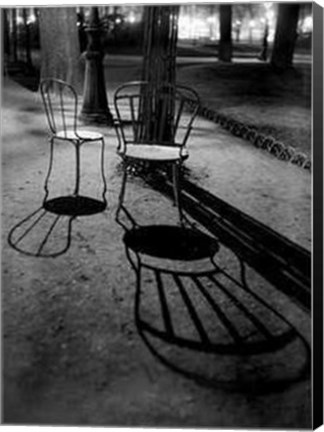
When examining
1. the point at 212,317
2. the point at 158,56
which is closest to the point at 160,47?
the point at 158,56

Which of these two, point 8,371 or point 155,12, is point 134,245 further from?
point 155,12

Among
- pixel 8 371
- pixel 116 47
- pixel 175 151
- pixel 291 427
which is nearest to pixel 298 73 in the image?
pixel 175 151

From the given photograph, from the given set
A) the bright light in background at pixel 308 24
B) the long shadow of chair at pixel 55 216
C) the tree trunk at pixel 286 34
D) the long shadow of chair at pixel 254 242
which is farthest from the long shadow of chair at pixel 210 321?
the bright light in background at pixel 308 24

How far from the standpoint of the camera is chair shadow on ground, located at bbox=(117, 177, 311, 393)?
2453mm

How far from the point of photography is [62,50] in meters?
5.39

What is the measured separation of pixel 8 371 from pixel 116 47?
19.4ft

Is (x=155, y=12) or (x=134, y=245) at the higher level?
(x=155, y=12)

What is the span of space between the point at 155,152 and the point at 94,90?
2505 millimetres

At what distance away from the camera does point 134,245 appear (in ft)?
11.1

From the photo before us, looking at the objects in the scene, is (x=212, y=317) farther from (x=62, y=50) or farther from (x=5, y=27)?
(x=62, y=50)

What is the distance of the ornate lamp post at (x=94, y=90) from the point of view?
5797mm

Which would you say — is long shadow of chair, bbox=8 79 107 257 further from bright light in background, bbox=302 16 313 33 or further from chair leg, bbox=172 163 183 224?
bright light in background, bbox=302 16 313 33

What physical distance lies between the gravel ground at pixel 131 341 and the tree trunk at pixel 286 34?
34.9 inches

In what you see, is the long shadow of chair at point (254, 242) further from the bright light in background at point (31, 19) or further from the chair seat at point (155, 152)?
the bright light in background at point (31, 19)
